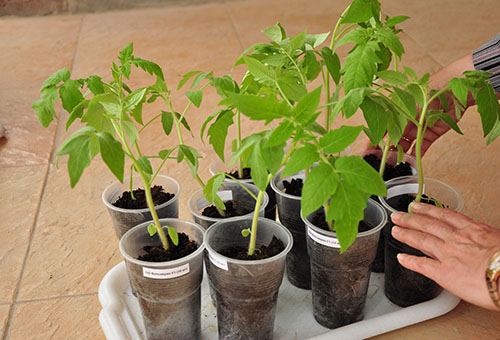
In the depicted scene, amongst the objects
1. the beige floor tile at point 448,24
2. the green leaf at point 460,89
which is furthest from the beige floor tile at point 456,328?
the beige floor tile at point 448,24

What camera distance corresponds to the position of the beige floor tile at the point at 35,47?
245cm

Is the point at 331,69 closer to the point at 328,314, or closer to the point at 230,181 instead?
the point at 230,181

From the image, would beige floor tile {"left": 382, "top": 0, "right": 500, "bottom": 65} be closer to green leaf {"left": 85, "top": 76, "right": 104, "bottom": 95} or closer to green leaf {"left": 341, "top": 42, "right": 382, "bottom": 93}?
green leaf {"left": 341, "top": 42, "right": 382, "bottom": 93}

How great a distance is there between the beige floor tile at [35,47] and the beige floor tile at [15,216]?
2.44ft

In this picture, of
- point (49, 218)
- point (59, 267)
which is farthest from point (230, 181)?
point (49, 218)

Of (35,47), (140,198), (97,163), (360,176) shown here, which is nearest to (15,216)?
(97,163)

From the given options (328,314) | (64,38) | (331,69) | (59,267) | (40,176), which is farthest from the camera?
(64,38)

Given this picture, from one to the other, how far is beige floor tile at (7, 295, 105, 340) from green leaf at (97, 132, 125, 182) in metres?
0.57

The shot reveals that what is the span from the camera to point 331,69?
3.00ft

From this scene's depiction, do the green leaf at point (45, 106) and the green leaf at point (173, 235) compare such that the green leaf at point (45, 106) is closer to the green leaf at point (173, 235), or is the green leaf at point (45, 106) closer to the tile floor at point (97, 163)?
the green leaf at point (173, 235)

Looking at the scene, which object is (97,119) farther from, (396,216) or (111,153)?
(396,216)

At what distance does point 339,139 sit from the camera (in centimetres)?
71

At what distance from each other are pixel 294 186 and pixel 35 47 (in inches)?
84.4

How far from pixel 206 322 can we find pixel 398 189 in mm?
459
